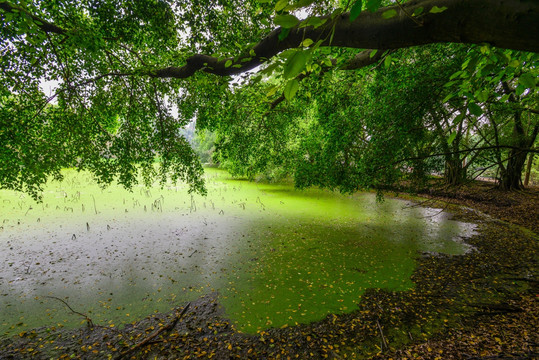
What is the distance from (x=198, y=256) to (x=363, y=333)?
9.66 ft

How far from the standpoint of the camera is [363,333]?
2471 mm

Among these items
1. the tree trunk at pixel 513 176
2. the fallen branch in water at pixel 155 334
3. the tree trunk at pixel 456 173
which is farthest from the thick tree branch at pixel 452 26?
the tree trunk at pixel 513 176

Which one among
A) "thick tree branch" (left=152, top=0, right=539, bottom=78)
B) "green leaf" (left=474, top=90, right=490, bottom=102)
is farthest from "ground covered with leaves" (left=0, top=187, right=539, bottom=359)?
"thick tree branch" (left=152, top=0, right=539, bottom=78)

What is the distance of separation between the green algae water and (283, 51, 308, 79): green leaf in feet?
9.11

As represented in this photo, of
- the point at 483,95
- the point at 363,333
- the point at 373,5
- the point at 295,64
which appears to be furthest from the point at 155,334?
the point at 483,95

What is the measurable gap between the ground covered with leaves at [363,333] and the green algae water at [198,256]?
18cm

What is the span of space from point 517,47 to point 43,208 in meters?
9.03

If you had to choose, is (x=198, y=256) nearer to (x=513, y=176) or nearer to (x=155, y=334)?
(x=155, y=334)

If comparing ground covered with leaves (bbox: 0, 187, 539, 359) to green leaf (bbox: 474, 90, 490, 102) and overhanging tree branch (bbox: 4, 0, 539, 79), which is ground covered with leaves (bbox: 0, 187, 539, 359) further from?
overhanging tree branch (bbox: 4, 0, 539, 79)

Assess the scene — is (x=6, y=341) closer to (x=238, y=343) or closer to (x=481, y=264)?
(x=238, y=343)

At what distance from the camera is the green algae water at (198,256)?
2.90m

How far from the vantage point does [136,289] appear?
3234 millimetres

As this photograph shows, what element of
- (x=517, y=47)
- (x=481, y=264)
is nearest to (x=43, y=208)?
(x=517, y=47)

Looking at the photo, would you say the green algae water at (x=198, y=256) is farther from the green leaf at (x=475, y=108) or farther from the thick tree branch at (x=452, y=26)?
Answer: the thick tree branch at (x=452, y=26)
